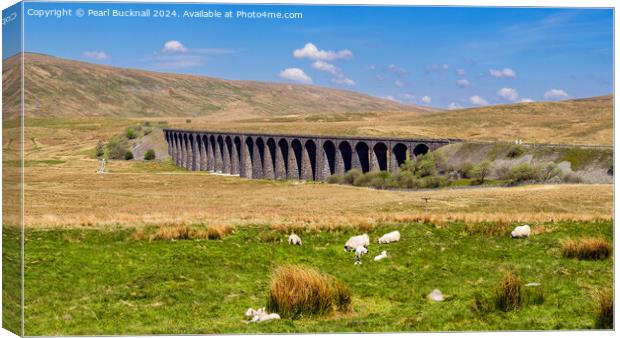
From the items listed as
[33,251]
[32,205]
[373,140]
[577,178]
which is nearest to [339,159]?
[373,140]

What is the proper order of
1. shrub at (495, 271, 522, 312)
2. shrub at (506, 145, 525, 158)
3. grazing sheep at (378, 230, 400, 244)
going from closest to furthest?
shrub at (495, 271, 522, 312)
grazing sheep at (378, 230, 400, 244)
shrub at (506, 145, 525, 158)

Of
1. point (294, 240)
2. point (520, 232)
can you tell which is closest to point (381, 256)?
point (294, 240)

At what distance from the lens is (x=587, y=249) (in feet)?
68.2

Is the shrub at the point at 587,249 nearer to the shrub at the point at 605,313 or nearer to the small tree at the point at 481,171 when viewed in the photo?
the shrub at the point at 605,313

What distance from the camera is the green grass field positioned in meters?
16.3

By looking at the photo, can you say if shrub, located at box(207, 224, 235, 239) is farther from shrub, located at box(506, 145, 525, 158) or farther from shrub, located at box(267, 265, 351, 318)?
shrub, located at box(506, 145, 525, 158)

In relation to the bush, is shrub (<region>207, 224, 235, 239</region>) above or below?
below

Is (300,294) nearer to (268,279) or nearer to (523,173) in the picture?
(268,279)

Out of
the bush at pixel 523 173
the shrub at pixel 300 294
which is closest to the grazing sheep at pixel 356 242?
the shrub at pixel 300 294

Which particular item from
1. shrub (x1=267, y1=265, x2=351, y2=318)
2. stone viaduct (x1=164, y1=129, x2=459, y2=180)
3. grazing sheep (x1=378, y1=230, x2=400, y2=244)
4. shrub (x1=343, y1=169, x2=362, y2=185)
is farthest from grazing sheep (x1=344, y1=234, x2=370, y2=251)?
stone viaduct (x1=164, y1=129, x2=459, y2=180)

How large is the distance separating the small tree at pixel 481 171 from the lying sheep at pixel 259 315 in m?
49.1

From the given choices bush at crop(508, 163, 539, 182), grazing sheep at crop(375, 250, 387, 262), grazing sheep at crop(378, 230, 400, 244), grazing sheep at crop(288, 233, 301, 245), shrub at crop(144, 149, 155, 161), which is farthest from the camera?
shrub at crop(144, 149, 155, 161)

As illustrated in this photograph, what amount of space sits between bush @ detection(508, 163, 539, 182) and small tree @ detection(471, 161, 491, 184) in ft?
10.8

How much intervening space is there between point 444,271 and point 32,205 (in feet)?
86.9
